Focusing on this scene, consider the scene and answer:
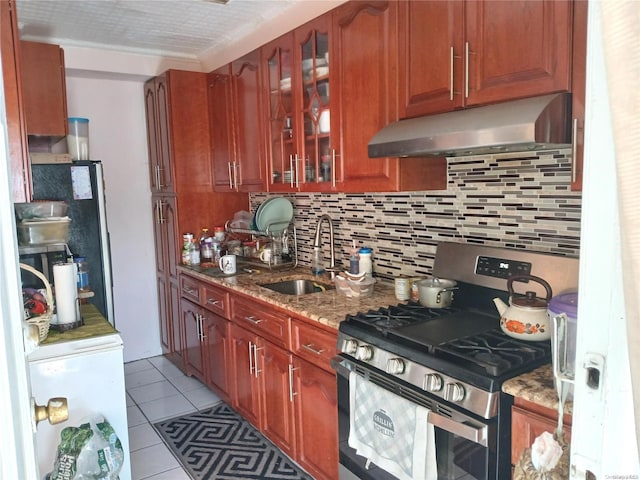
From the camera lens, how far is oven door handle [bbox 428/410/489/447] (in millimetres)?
1281

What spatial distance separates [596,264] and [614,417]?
179 millimetres

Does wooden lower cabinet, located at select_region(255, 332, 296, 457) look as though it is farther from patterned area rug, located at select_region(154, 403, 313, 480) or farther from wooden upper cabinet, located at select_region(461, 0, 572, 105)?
wooden upper cabinet, located at select_region(461, 0, 572, 105)

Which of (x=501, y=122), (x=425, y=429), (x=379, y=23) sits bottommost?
(x=425, y=429)

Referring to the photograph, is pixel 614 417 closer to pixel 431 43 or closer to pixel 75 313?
pixel 431 43

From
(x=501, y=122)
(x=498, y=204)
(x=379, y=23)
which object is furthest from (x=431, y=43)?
(x=498, y=204)

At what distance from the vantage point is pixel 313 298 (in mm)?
2238

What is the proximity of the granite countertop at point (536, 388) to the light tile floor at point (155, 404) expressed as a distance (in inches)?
68.4

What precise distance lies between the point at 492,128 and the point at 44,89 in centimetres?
242

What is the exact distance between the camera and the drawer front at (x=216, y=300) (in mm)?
2752

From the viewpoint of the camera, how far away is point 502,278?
1773mm

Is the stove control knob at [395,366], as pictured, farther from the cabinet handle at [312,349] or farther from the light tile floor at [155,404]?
the light tile floor at [155,404]

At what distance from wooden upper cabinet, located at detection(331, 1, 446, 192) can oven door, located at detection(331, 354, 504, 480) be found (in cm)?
80

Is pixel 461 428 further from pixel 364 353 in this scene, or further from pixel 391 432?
pixel 364 353

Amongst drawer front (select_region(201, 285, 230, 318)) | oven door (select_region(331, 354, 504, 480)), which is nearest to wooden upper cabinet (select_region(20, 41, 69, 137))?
drawer front (select_region(201, 285, 230, 318))
